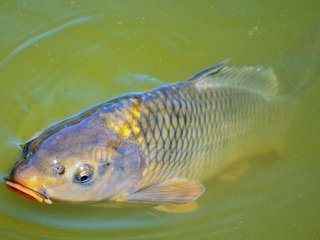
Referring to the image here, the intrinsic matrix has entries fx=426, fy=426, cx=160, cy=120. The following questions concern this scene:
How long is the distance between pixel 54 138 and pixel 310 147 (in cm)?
217

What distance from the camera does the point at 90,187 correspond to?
248cm

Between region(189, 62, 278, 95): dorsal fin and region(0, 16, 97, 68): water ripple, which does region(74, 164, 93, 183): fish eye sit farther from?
region(0, 16, 97, 68): water ripple

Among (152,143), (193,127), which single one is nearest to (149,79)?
(193,127)

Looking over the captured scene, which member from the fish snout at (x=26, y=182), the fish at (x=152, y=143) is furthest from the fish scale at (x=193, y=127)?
the fish snout at (x=26, y=182)

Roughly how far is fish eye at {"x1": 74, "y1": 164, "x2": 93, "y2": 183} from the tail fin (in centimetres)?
202

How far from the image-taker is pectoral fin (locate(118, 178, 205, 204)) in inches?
106

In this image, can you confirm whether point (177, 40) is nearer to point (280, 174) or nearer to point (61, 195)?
point (280, 174)

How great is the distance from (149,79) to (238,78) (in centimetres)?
94

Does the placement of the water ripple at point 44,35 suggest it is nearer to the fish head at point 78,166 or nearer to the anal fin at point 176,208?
the fish head at point 78,166

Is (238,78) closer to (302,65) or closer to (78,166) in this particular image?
(302,65)

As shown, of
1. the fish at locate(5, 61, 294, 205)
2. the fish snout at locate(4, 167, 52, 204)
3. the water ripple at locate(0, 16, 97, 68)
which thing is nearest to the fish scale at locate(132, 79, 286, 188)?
the fish at locate(5, 61, 294, 205)

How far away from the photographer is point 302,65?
156 inches

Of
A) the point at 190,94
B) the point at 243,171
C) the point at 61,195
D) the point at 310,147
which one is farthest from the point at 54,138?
the point at 310,147

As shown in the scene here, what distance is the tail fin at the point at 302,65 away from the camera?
3.79 meters
